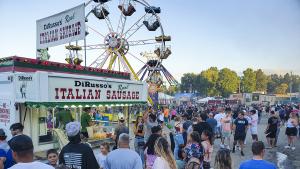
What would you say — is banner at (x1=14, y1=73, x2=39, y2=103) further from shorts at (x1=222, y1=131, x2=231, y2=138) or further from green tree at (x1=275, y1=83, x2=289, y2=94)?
green tree at (x1=275, y1=83, x2=289, y2=94)

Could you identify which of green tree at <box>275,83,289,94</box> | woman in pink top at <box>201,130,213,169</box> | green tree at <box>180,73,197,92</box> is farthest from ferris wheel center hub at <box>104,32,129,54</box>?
green tree at <box>275,83,289,94</box>

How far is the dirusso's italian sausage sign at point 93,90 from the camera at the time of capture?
29.0 ft

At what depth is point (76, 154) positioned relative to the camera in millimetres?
3850

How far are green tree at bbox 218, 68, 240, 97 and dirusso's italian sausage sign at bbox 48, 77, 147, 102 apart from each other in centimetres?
7585

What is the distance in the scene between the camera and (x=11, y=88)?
8.51 meters

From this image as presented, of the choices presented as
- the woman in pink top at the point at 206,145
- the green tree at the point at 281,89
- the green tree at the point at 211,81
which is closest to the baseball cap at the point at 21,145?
the woman in pink top at the point at 206,145

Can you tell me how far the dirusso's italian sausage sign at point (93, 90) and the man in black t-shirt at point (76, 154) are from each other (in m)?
4.98

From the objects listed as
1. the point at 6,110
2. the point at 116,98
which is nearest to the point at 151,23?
the point at 116,98

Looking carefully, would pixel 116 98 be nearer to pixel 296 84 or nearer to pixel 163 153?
pixel 163 153

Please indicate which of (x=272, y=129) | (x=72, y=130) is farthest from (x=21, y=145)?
(x=272, y=129)

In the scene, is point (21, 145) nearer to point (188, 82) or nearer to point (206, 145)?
point (206, 145)

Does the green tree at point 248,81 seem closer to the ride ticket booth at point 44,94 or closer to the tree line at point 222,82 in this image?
the tree line at point 222,82

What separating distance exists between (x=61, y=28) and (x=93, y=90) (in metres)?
2.38

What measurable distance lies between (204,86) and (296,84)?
262 feet
